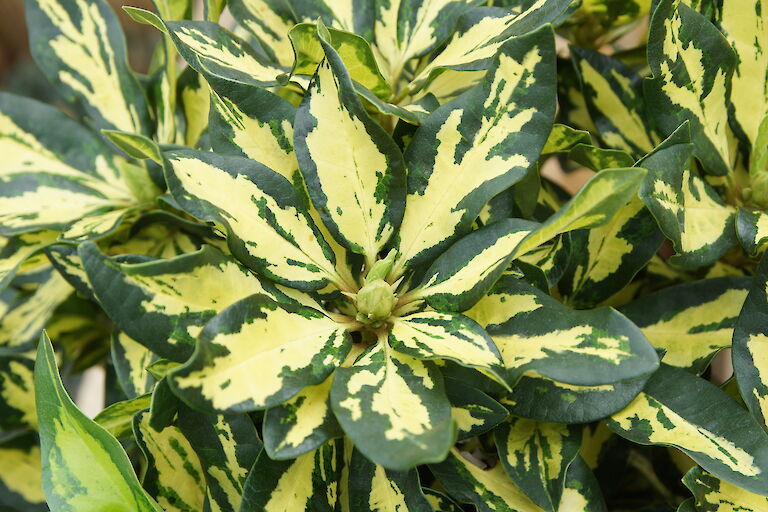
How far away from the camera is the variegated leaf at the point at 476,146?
1.34 feet

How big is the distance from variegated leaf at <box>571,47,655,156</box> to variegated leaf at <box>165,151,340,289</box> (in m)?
0.26

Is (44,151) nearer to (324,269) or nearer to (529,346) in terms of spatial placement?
(324,269)

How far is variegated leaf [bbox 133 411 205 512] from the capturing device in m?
0.49

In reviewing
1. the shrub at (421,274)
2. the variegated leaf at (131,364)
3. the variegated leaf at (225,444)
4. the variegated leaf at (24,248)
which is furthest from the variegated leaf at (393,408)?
the variegated leaf at (24,248)

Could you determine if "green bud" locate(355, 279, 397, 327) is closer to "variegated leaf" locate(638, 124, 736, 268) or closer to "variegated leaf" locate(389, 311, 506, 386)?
"variegated leaf" locate(389, 311, 506, 386)

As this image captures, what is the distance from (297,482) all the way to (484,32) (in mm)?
315

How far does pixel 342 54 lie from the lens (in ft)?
1.52

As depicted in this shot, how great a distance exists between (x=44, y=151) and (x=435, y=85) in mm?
338

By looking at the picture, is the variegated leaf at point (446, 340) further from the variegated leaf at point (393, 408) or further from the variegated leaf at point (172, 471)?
the variegated leaf at point (172, 471)

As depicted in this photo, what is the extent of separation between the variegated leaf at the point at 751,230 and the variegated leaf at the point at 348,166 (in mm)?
226

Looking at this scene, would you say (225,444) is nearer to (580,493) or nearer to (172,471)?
(172,471)

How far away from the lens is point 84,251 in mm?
372

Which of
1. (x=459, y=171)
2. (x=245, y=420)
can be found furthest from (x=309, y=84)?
(x=245, y=420)

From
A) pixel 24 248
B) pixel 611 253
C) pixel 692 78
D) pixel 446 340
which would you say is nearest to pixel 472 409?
pixel 446 340
